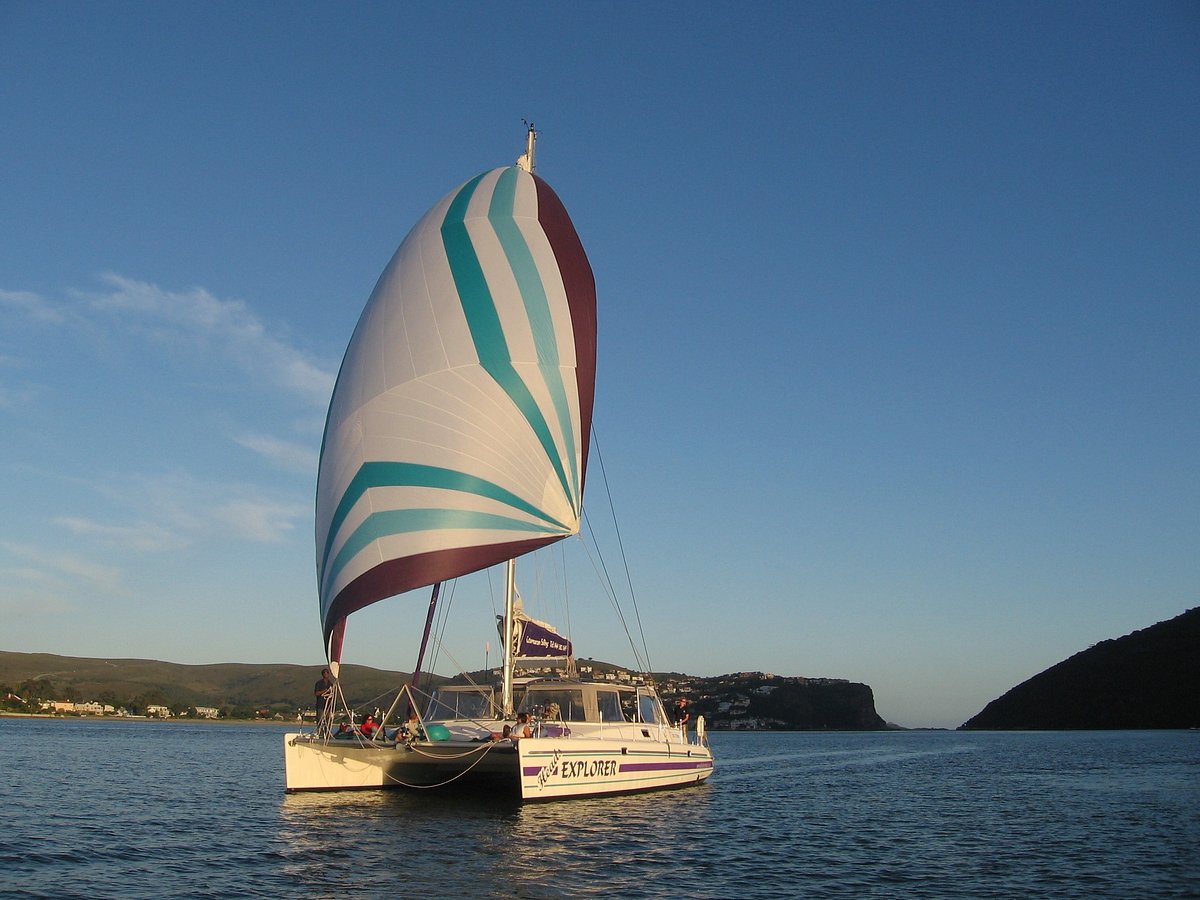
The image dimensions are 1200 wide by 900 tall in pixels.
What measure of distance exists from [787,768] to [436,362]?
97.7ft

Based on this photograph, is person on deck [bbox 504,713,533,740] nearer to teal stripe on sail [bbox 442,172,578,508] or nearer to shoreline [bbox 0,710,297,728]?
teal stripe on sail [bbox 442,172,578,508]

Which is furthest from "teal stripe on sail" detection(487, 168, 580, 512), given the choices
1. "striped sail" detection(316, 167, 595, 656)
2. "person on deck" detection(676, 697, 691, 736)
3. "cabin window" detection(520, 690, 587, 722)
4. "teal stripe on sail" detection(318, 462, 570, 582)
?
"person on deck" detection(676, 697, 691, 736)

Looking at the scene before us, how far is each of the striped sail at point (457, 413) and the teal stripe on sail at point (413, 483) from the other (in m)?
0.03

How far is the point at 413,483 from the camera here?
18.6m

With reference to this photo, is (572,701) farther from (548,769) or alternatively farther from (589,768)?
(548,769)

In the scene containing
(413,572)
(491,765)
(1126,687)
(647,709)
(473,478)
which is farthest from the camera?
(1126,687)

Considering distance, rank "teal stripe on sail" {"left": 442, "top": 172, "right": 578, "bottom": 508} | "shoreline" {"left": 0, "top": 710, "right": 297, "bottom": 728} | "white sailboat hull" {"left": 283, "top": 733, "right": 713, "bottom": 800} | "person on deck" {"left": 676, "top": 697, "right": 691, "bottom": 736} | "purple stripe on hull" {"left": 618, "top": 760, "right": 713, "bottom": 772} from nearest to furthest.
Result: "white sailboat hull" {"left": 283, "top": 733, "right": 713, "bottom": 800} → "teal stripe on sail" {"left": 442, "top": 172, "right": 578, "bottom": 508} → "purple stripe on hull" {"left": 618, "top": 760, "right": 713, "bottom": 772} → "person on deck" {"left": 676, "top": 697, "right": 691, "bottom": 736} → "shoreline" {"left": 0, "top": 710, "right": 297, "bottom": 728}

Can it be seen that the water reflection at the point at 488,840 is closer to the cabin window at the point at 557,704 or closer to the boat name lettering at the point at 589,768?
the boat name lettering at the point at 589,768

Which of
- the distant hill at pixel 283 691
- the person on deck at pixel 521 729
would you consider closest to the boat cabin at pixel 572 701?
the person on deck at pixel 521 729

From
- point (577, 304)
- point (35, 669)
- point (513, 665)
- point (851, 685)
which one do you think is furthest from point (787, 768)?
point (35, 669)

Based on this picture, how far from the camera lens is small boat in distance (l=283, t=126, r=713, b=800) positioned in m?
18.5

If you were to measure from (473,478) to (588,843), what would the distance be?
6.99 metres

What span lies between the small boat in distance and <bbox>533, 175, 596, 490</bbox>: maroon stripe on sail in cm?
5

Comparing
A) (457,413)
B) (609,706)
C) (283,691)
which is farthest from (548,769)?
(283,691)
